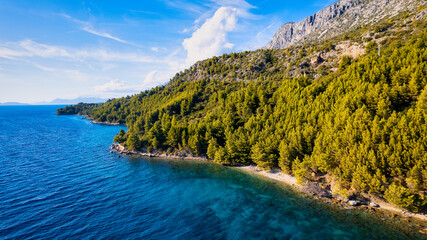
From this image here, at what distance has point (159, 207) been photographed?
128 feet

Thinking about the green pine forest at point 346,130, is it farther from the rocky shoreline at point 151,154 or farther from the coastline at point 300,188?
the rocky shoreline at point 151,154

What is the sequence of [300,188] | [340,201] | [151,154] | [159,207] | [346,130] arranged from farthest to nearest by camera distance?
[151,154], [300,188], [346,130], [159,207], [340,201]

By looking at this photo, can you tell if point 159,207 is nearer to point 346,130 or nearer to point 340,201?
point 340,201

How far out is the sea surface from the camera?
30719mm

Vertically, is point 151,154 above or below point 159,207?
above

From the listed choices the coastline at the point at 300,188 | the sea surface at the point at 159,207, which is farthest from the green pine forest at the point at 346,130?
the sea surface at the point at 159,207

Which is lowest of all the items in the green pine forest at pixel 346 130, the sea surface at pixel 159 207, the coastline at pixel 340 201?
the sea surface at pixel 159 207

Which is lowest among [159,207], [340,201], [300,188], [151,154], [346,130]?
[159,207]

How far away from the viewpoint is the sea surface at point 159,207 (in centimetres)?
3072

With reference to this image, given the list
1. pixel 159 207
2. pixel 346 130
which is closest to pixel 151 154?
pixel 159 207

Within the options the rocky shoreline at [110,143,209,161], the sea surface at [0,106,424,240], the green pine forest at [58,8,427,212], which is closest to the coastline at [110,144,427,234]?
the green pine forest at [58,8,427,212]

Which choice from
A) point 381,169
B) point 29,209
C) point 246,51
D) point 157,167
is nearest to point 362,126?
point 381,169

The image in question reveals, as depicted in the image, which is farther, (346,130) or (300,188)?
(300,188)

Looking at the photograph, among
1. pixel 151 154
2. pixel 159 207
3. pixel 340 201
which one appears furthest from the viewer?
pixel 151 154
